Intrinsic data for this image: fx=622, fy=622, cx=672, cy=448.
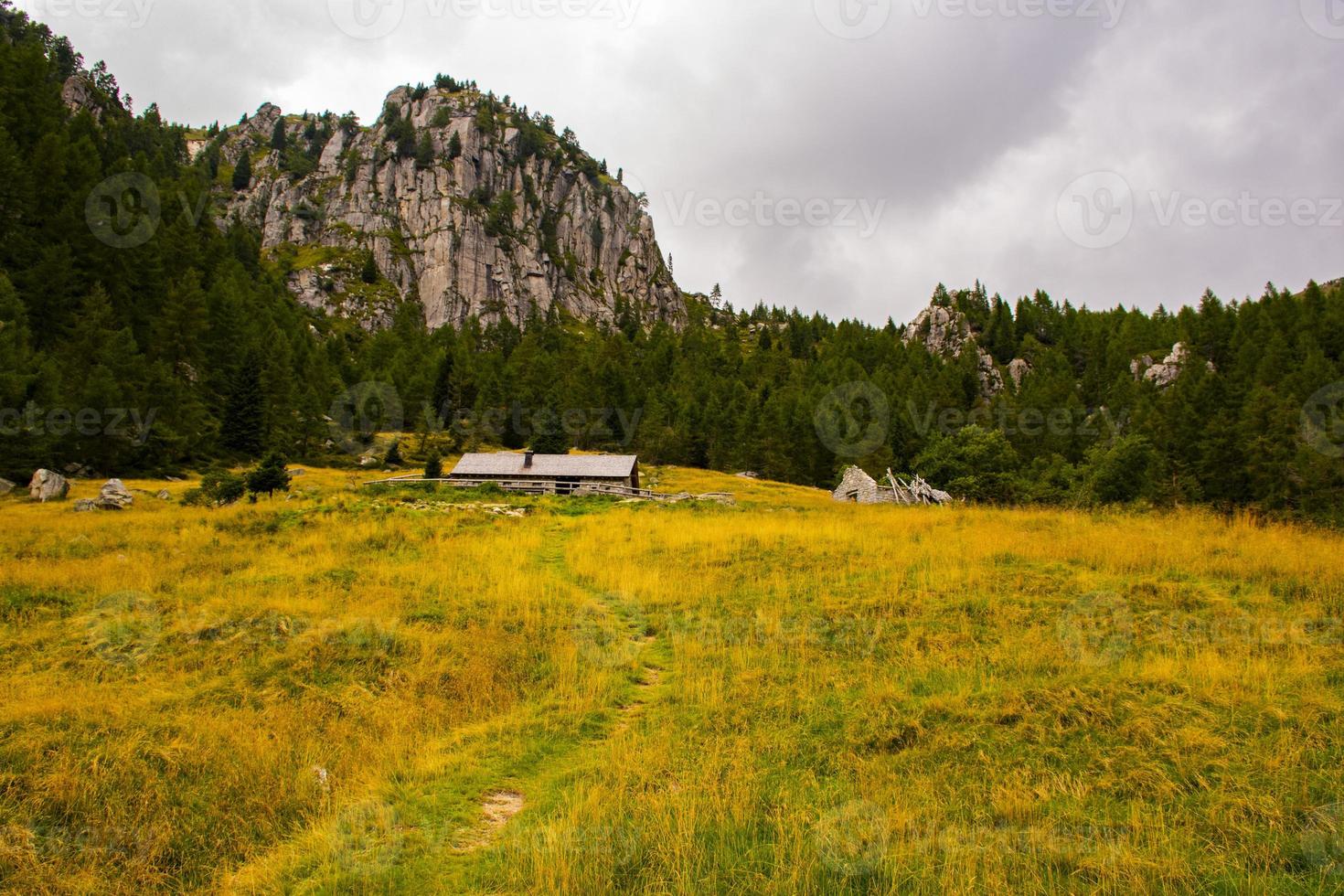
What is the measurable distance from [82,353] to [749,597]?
56.4 meters

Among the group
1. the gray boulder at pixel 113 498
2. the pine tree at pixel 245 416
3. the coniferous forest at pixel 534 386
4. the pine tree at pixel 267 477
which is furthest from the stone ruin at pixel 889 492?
the pine tree at pixel 245 416

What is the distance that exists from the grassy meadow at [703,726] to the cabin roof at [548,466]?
37.0 meters

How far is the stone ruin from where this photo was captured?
41825 millimetres

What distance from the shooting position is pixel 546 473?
53094mm

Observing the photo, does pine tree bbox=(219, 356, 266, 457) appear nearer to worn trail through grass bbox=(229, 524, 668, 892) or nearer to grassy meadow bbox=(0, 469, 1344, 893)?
grassy meadow bbox=(0, 469, 1344, 893)

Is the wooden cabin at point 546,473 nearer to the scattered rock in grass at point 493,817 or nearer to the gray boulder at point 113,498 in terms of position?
the gray boulder at point 113,498

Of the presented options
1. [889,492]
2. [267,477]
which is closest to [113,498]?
[267,477]

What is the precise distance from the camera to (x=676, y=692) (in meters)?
9.46

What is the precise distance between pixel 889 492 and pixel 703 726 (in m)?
41.0

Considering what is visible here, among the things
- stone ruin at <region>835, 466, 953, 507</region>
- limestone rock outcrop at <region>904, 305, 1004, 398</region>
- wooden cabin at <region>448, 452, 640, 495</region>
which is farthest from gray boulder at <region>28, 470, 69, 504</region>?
limestone rock outcrop at <region>904, 305, 1004, 398</region>

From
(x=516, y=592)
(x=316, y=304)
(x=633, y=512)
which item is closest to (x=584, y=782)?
(x=516, y=592)

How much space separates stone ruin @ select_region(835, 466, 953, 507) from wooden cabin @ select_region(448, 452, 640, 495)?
62.5 feet

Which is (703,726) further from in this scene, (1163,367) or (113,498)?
(1163,367)

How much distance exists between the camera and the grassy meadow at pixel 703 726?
5.29 m
